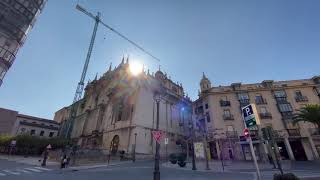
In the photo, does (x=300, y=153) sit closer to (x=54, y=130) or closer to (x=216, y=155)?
(x=216, y=155)

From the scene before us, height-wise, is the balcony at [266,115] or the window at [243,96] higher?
the window at [243,96]

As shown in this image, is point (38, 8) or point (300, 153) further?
point (38, 8)

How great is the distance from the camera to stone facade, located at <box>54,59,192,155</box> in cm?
3906

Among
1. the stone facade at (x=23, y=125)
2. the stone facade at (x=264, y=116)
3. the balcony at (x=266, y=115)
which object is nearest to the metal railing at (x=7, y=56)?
the stone facade at (x=23, y=125)

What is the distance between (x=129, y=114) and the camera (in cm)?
4100

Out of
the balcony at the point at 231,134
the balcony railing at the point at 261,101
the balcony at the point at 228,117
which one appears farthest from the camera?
the balcony railing at the point at 261,101

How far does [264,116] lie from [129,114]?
2708 centimetres

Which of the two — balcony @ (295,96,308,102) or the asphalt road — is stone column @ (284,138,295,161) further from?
the asphalt road

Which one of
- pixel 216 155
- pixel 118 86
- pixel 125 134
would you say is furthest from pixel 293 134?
pixel 118 86

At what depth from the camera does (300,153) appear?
33.2m

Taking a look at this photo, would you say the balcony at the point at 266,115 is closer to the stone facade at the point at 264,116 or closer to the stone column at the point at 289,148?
the stone facade at the point at 264,116

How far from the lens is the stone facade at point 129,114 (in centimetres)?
3906

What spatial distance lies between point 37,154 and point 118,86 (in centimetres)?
2380

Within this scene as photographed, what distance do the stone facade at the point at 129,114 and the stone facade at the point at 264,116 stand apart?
1014 cm
